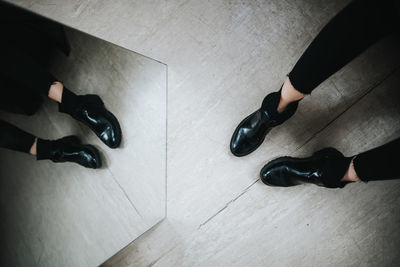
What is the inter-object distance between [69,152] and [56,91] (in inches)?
10.7

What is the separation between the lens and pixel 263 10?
1112 mm

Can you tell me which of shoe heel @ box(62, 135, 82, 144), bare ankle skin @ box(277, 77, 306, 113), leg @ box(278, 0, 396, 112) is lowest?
shoe heel @ box(62, 135, 82, 144)

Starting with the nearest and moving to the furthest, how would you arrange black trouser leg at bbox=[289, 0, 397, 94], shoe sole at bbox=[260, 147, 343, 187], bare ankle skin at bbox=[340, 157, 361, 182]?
black trouser leg at bbox=[289, 0, 397, 94] < bare ankle skin at bbox=[340, 157, 361, 182] < shoe sole at bbox=[260, 147, 343, 187]

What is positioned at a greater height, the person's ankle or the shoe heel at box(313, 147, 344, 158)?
the shoe heel at box(313, 147, 344, 158)

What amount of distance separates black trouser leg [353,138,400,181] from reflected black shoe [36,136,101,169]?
108 cm

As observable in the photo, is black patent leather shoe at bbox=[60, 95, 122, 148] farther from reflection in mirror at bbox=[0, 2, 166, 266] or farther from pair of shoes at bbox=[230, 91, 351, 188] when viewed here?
pair of shoes at bbox=[230, 91, 351, 188]

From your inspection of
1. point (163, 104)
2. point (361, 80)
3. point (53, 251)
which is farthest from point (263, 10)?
point (53, 251)

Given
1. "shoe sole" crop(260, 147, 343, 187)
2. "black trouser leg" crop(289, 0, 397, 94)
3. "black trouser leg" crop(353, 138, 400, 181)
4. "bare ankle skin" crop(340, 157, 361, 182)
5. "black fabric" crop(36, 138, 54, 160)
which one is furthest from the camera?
"shoe sole" crop(260, 147, 343, 187)

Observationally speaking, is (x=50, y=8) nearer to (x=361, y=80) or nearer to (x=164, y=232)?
(x=164, y=232)

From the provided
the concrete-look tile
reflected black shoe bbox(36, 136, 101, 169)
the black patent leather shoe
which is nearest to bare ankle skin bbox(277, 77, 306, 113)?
the concrete-look tile

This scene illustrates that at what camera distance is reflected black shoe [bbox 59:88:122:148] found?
0.94 metres

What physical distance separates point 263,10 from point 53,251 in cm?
142

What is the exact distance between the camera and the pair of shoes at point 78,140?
0.93 metres

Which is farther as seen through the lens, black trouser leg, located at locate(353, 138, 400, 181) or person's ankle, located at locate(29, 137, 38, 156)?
person's ankle, located at locate(29, 137, 38, 156)
